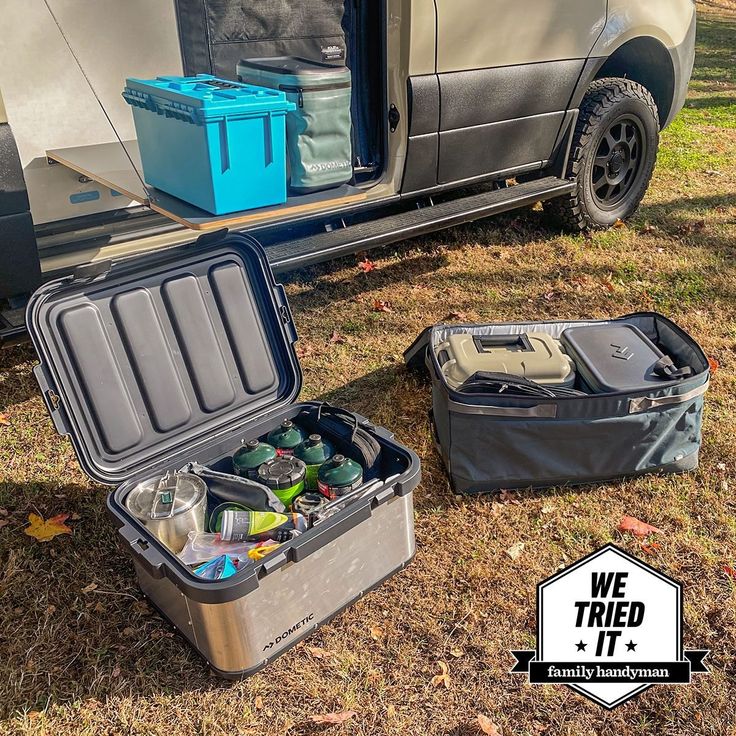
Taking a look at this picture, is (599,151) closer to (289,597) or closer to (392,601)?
(392,601)

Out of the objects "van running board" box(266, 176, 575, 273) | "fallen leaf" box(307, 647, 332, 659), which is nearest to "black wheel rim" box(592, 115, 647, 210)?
"van running board" box(266, 176, 575, 273)

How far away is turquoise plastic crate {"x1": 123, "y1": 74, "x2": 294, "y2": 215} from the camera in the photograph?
101 inches

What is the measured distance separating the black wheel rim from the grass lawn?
1206 mm

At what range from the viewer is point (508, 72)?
3.99 meters

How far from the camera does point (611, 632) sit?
2.33 metres

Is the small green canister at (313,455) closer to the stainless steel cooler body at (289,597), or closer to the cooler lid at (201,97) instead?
the stainless steel cooler body at (289,597)

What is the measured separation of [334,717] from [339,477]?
26.5 inches

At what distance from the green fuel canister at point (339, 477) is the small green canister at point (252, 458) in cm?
20

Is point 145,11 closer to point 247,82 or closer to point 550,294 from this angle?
point 247,82

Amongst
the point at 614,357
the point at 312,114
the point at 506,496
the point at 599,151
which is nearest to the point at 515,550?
the point at 506,496

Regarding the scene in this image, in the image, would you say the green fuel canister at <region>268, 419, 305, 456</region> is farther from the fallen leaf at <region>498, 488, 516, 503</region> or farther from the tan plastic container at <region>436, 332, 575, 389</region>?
the fallen leaf at <region>498, 488, 516, 503</region>

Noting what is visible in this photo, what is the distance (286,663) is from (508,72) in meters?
3.07

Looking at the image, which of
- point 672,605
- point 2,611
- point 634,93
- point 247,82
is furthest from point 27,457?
point 634,93

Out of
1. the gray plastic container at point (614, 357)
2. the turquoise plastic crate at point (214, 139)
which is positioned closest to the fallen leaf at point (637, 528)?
the gray plastic container at point (614, 357)
